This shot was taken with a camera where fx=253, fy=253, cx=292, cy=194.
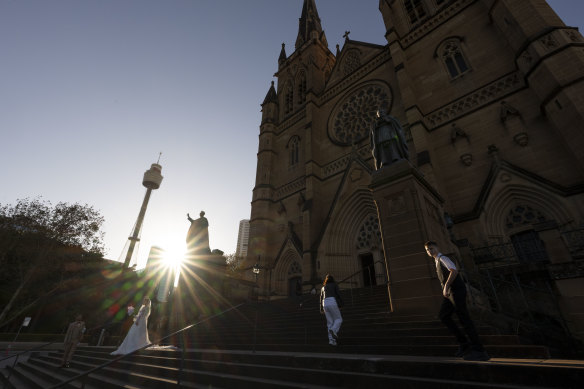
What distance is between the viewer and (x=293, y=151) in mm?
21844

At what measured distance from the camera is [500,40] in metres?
12.8

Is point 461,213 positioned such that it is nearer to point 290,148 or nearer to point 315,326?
point 315,326

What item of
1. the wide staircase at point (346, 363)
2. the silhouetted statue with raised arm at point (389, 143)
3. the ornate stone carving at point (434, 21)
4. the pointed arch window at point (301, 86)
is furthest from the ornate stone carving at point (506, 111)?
the pointed arch window at point (301, 86)

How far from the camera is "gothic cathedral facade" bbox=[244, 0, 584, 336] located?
9.07m

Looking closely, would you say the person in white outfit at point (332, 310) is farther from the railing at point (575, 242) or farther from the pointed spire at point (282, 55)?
the pointed spire at point (282, 55)

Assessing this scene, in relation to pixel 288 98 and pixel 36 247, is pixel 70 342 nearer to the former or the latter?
pixel 36 247

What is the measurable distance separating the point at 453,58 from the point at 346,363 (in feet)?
56.3

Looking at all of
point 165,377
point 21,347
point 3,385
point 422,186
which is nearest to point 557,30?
point 422,186

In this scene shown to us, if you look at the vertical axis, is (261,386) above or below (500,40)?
below

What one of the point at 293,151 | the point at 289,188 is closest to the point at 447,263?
the point at 289,188

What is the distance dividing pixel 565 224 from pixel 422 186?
→ 6.01 meters

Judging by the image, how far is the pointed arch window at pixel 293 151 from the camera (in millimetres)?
21263

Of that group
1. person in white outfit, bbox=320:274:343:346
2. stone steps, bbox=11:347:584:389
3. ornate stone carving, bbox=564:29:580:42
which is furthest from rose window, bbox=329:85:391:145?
stone steps, bbox=11:347:584:389

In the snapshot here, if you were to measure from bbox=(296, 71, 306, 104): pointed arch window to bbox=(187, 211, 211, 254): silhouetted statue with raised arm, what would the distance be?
16.0 meters
